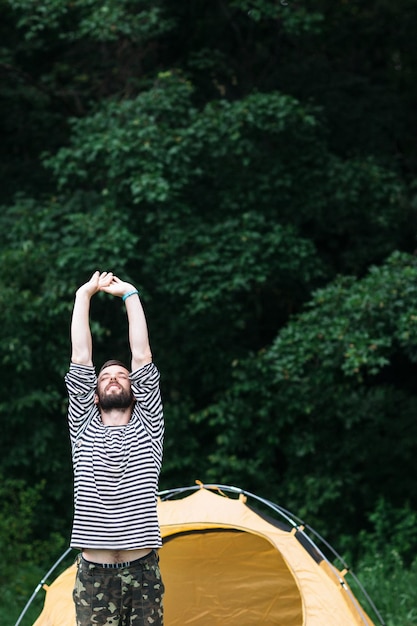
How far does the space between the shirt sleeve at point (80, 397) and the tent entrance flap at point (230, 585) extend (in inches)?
87.7

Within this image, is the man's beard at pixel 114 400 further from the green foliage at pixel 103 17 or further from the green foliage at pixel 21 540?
the green foliage at pixel 103 17

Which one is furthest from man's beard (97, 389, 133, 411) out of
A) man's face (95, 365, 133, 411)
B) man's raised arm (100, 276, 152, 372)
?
man's raised arm (100, 276, 152, 372)

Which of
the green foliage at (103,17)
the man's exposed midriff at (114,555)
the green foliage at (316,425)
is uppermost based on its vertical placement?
the green foliage at (103,17)

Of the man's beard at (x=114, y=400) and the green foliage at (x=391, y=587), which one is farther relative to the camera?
the green foliage at (x=391, y=587)

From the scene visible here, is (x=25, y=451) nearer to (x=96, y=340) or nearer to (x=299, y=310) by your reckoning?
(x=96, y=340)

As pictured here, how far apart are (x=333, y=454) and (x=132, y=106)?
331cm

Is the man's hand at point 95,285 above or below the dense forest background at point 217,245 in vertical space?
below

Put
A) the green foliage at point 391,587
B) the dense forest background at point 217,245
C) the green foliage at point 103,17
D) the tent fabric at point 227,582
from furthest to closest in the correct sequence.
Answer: the green foliage at point 103,17 < the dense forest background at point 217,245 < the green foliage at point 391,587 < the tent fabric at point 227,582

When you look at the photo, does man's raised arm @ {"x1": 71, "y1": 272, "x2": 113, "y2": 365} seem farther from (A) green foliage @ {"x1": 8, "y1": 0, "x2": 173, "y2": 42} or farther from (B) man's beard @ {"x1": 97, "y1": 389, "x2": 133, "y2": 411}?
(A) green foliage @ {"x1": 8, "y1": 0, "x2": 173, "y2": 42}

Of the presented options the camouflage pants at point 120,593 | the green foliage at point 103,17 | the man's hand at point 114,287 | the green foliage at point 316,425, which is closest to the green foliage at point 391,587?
the green foliage at point 316,425

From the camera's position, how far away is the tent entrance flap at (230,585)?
5.32 metres

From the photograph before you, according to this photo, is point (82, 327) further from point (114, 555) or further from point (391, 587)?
point (391, 587)

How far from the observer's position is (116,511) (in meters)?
3.11

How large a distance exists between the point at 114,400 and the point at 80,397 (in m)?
0.14
